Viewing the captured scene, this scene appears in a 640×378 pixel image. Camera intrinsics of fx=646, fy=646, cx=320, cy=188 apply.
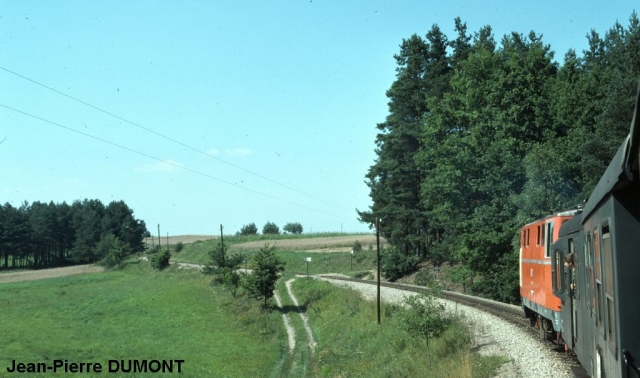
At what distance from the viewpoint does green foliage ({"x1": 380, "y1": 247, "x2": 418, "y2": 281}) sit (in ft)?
209

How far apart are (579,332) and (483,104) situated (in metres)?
39.6

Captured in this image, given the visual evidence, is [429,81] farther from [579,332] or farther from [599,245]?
[599,245]

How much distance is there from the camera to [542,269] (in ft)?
61.3

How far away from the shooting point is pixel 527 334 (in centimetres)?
2228

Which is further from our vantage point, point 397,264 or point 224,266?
point 224,266

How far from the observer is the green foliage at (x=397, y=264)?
209ft

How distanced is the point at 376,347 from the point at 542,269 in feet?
36.7

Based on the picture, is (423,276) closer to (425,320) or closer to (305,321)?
(305,321)

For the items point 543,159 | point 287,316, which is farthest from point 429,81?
point 287,316

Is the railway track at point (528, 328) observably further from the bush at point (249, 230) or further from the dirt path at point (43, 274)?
the bush at point (249, 230)

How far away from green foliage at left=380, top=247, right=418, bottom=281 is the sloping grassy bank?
55.9ft

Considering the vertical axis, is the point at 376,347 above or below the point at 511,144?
below

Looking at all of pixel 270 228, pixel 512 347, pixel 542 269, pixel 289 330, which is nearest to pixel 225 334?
pixel 289 330

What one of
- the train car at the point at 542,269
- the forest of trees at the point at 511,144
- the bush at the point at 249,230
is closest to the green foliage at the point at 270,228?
the bush at the point at 249,230
